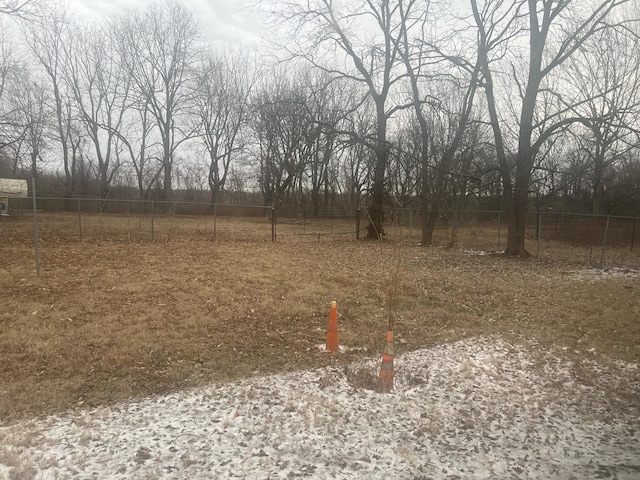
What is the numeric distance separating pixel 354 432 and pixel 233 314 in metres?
3.95

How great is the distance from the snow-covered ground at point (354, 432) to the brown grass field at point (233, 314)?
1.67 ft

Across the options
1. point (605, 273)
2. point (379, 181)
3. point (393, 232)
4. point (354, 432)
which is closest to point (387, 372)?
point (354, 432)

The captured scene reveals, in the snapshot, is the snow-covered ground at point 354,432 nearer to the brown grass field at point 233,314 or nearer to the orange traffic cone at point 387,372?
the orange traffic cone at point 387,372

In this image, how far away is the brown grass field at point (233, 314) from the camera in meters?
4.82

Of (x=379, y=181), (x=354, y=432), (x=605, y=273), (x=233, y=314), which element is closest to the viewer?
(x=354, y=432)

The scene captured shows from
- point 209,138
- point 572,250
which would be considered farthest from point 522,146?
point 209,138

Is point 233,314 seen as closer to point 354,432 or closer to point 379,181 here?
point 354,432

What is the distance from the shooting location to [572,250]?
19.7 metres

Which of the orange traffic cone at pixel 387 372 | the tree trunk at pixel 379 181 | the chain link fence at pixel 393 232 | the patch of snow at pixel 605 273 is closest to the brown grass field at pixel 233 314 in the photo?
the patch of snow at pixel 605 273

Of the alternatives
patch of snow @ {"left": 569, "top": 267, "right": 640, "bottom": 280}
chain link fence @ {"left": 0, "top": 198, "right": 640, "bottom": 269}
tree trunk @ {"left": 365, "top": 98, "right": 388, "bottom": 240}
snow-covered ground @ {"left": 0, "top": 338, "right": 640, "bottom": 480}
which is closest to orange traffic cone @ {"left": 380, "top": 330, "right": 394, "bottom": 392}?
snow-covered ground @ {"left": 0, "top": 338, "right": 640, "bottom": 480}

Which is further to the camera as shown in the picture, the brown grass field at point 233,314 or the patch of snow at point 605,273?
the patch of snow at point 605,273

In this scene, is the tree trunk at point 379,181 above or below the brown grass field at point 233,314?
above

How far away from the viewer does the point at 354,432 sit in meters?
3.62

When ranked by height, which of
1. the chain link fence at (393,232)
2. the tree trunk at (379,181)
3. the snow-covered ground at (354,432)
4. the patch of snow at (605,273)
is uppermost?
the tree trunk at (379,181)
